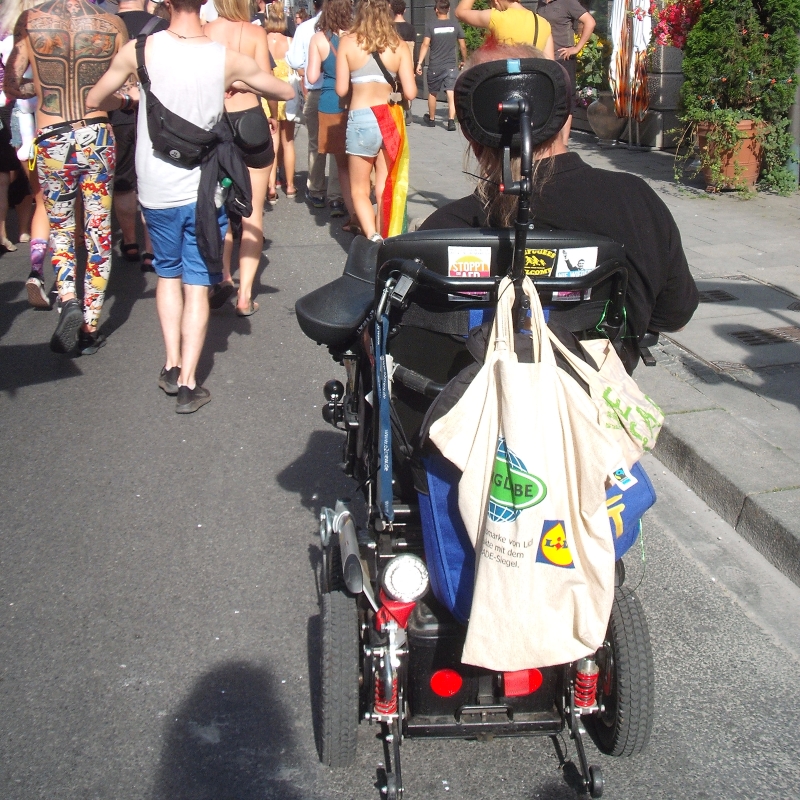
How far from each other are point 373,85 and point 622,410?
550 cm

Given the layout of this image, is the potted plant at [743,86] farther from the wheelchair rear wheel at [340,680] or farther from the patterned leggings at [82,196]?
the wheelchair rear wheel at [340,680]

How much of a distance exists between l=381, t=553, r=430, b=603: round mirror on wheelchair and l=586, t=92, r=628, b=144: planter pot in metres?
10.6

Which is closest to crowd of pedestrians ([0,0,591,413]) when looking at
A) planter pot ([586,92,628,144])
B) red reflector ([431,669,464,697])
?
red reflector ([431,669,464,697])

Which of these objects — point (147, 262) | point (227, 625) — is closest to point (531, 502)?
point (227, 625)

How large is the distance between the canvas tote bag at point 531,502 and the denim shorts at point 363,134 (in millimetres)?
5287

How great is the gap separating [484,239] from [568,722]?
1259 mm

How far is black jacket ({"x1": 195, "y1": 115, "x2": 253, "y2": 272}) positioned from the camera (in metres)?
4.56

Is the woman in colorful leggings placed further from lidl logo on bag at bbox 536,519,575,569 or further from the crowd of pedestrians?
lidl logo on bag at bbox 536,519,575,569

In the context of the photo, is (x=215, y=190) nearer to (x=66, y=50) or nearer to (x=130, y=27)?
(x=66, y=50)

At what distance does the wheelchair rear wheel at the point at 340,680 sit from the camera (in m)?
2.34

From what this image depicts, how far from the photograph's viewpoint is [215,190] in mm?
4582

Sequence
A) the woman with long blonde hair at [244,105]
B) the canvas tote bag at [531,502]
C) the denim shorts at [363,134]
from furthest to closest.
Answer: the denim shorts at [363,134], the woman with long blonde hair at [244,105], the canvas tote bag at [531,502]

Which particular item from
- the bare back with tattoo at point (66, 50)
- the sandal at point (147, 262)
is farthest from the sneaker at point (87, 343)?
the sandal at point (147, 262)

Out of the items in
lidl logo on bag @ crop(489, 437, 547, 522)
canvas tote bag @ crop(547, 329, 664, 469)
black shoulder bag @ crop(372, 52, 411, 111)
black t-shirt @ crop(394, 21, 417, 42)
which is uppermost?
black t-shirt @ crop(394, 21, 417, 42)
